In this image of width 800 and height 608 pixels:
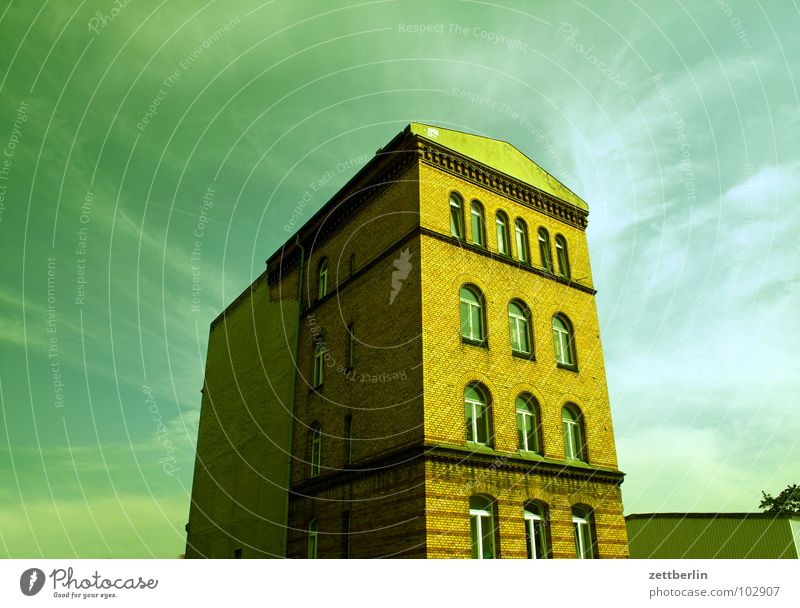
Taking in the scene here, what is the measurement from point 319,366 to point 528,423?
8.55 meters

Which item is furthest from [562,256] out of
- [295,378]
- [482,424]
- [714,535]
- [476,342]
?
[714,535]

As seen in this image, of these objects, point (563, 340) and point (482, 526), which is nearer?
point (482, 526)

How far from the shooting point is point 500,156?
21.7m

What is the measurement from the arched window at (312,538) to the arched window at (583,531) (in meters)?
8.52

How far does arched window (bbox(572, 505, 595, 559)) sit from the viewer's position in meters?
17.8

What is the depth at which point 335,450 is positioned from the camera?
65.4 feet

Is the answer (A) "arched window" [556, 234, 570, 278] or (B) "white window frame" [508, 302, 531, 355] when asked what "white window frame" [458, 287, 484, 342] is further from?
(A) "arched window" [556, 234, 570, 278]

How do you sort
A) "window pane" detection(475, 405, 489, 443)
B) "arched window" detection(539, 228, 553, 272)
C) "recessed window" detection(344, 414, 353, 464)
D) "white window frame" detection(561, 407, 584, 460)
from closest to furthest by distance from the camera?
"window pane" detection(475, 405, 489, 443) < "recessed window" detection(344, 414, 353, 464) < "white window frame" detection(561, 407, 584, 460) < "arched window" detection(539, 228, 553, 272)

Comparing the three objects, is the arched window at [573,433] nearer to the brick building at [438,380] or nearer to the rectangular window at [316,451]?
the brick building at [438,380]

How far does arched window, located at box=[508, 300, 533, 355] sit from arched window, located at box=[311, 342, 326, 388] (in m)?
7.46

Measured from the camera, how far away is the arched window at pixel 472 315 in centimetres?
1831

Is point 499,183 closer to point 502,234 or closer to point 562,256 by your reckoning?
point 502,234

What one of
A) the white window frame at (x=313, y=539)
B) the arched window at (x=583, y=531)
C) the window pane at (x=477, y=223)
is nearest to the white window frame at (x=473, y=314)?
the window pane at (x=477, y=223)

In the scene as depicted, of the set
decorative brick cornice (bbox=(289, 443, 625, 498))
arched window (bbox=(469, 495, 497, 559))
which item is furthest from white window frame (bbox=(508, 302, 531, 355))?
arched window (bbox=(469, 495, 497, 559))
